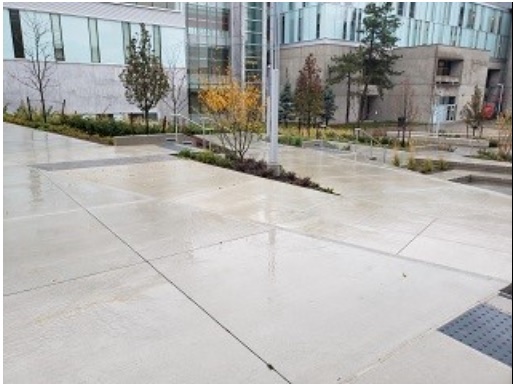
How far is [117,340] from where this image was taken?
2955 mm

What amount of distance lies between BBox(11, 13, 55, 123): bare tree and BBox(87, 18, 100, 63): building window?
8.24 feet

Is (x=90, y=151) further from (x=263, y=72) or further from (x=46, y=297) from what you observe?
(x=263, y=72)

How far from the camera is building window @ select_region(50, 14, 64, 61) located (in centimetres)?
2680

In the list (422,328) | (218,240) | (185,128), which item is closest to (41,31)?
(185,128)

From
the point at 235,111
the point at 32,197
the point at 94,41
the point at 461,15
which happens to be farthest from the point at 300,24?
the point at 32,197

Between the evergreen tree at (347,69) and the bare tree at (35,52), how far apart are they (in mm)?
24031

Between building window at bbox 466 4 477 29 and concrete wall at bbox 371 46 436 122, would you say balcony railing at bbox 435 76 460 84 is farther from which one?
building window at bbox 466 4 477 29

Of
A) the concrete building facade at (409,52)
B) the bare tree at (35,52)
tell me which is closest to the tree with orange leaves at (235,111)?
the bare tree at (35,52)

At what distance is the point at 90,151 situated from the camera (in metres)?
12.4

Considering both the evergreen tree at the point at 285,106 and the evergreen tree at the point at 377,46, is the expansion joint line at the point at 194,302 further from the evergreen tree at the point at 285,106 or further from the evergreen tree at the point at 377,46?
the evergreen tree at the point at 377,46

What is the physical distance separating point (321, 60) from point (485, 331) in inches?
1660

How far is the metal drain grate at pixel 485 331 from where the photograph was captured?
2941 mm

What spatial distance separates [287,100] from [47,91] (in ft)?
65.7

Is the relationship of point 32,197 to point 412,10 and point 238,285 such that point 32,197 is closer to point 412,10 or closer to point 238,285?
point 238,285
